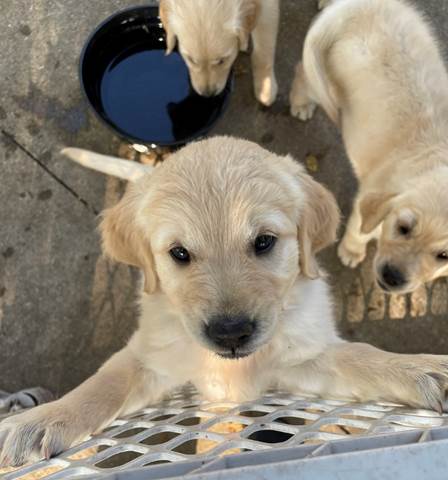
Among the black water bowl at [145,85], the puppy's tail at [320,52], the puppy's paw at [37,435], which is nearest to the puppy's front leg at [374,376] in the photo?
the puppy's paw at [37,435]

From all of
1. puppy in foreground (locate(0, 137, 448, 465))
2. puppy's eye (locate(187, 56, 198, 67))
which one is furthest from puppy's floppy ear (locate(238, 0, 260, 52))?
puppy in foreground (locate(0, 137, 448, 465))

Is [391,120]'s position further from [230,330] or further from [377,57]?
[230,330]

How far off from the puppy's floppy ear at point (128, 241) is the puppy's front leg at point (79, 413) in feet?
1.33

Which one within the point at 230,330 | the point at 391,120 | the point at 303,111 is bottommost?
the point at 230,330

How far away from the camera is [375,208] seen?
222 centimetres

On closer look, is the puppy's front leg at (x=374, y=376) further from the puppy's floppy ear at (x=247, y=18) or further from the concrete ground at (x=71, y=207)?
Result: the puppy's floppy ear at (x=247, y=18)

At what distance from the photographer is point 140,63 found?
300 cm

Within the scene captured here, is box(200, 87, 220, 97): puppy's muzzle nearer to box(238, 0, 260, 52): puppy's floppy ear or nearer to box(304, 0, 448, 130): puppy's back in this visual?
box(238, 0, 260, 52): puppy's floppy ear

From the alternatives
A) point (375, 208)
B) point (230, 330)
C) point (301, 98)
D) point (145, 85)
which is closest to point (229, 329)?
point (230, 330)

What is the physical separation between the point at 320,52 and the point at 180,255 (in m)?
1.48

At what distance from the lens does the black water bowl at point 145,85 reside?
2818 millimetres

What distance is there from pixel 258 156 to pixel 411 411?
0.98 meters

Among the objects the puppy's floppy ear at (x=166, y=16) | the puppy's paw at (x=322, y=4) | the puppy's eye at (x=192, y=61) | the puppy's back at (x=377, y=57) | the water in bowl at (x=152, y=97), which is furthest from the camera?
the puppy's paw at (x=322, y=4)

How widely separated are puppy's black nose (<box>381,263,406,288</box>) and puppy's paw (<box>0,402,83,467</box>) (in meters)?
1.41
